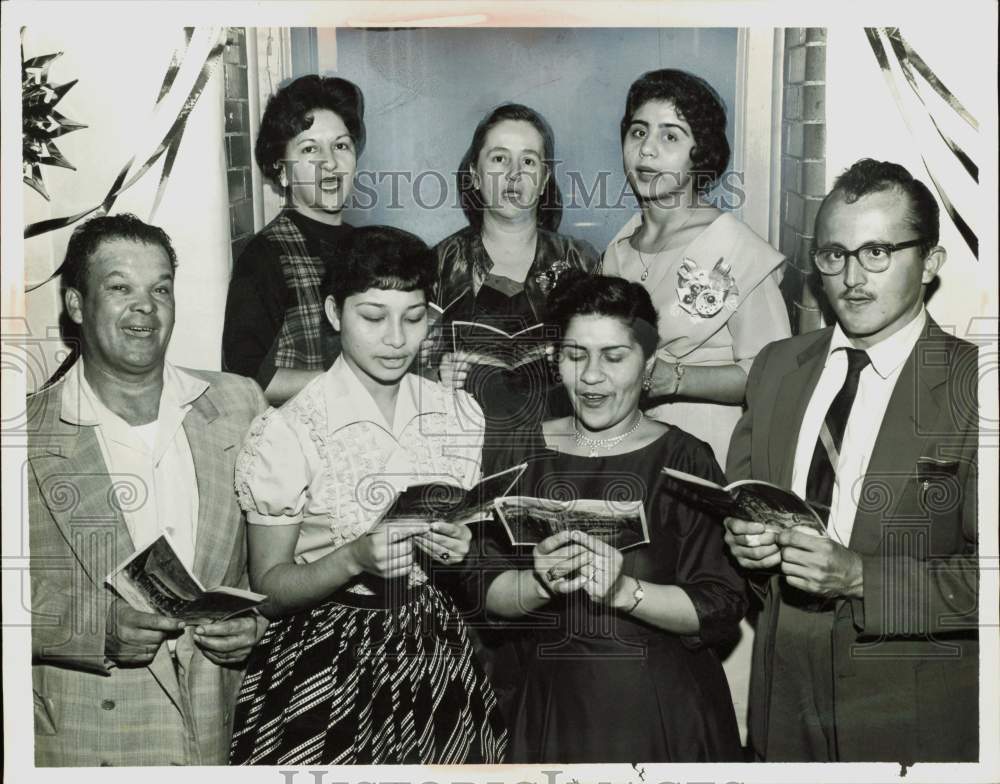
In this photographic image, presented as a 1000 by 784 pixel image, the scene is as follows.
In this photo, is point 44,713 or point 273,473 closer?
Answer: point 273,473

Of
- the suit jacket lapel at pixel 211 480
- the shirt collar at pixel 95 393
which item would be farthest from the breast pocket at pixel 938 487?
the shirt collar at pixel 95 393

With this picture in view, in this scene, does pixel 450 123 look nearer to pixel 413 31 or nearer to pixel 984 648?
pixel 413 31

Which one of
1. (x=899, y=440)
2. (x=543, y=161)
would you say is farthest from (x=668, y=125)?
(x=899, y=440)

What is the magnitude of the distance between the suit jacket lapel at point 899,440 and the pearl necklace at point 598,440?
69 centimetres

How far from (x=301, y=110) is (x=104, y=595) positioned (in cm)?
151

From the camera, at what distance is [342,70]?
132 inches

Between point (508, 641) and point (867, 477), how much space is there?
1141 mm

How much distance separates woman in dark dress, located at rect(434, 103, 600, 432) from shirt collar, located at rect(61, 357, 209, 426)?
2.40 ft

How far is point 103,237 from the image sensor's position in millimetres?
3387

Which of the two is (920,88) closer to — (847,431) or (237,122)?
(847,431)

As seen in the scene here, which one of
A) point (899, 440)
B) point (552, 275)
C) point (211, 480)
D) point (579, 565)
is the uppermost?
point (552, 275)

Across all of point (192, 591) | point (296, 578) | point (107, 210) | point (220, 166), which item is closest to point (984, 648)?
point (296, 578)

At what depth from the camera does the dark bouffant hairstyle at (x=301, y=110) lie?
3361mm

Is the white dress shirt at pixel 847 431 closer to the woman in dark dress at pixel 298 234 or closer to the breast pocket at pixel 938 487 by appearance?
the breast pocket at pixel 938 487
